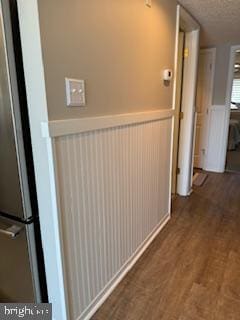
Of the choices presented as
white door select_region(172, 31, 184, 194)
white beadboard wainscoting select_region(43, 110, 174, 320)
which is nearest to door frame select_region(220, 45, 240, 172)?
white door select_region(172, 31, 184, 194)

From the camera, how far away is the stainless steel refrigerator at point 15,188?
0.99 m

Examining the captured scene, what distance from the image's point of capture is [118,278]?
169 centimetres

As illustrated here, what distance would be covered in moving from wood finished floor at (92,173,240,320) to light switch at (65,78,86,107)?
127 cm

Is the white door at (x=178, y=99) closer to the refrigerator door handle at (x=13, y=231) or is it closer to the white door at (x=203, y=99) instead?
the white door at (x=203, y=99)

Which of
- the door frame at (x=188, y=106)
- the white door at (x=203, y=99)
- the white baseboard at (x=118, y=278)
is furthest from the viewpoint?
the white door at (x=203, y=99)

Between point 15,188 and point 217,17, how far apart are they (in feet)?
8.52

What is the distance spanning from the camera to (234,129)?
5.70 m

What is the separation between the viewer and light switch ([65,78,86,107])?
1.07 meters

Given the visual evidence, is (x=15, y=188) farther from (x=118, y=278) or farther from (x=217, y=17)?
(x=217, y=17)

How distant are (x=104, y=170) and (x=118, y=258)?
714 mm

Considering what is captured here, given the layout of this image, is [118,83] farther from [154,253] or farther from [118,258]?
[154,253]

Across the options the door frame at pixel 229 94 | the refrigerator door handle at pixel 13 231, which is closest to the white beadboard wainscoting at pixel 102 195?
the refrigerator door handle at pixel 13 231

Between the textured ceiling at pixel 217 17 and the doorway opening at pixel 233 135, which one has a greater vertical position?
the textured ceiling at pixel 217 17

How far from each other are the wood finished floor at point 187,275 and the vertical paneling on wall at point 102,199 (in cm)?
16
